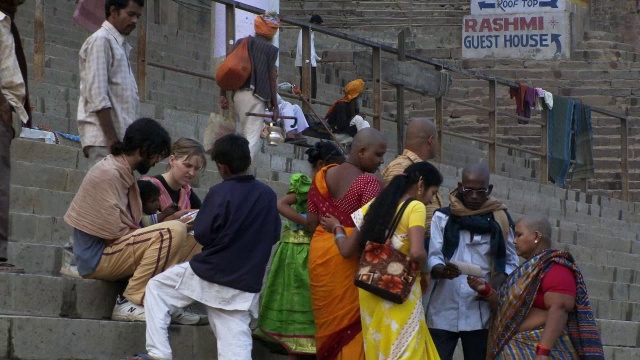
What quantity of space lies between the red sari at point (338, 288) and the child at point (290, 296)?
118 mm

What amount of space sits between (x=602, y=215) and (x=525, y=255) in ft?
30.0

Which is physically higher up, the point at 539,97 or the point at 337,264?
the point at 539,97

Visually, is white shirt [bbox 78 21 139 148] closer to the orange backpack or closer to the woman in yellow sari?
the woman in yellow sari

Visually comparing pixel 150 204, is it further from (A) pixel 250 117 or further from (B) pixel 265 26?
(B) pixel 265 26

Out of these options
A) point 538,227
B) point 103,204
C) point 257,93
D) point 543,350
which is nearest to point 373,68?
point 257,93

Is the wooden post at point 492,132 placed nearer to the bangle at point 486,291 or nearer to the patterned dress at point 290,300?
the patterned dress at point 290,300

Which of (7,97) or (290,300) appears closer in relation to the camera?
(7,97)

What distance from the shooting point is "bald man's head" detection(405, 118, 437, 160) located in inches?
331

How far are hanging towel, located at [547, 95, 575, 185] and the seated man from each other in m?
10.9

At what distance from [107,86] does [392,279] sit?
6.10 feet

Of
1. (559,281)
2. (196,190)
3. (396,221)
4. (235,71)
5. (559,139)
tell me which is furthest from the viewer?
(559,139)

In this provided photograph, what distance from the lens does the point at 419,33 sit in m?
24.5

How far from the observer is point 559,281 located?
290 inches

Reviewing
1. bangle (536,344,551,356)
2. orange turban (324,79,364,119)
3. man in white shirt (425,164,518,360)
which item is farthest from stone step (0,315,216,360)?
orange turban (324,79,364,119)
